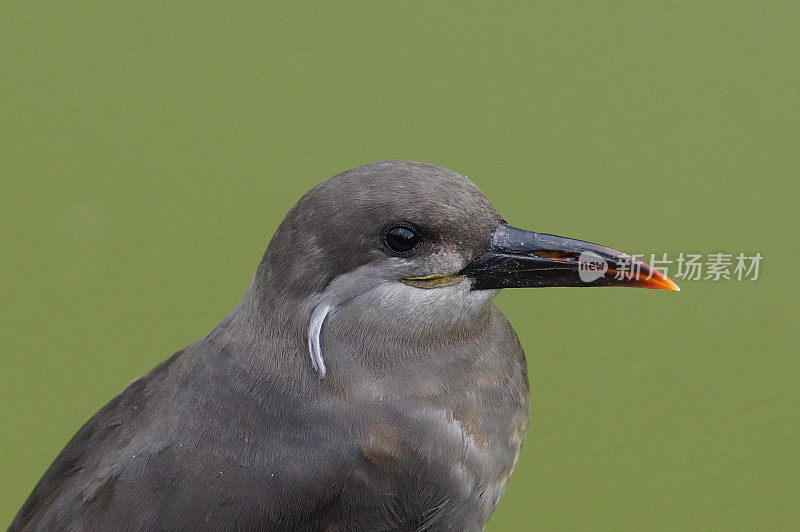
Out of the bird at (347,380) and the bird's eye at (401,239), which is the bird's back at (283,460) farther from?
the bird's eye at (401,239)

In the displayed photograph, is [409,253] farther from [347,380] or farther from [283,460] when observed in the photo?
[283,460]

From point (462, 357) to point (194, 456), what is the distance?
744mm

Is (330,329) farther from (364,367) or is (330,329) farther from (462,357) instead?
(462,357)

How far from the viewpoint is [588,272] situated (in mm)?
2291

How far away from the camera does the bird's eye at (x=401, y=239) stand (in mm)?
2213

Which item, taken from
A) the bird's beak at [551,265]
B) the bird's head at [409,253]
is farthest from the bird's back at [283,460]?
the bird's beak at [551,265]

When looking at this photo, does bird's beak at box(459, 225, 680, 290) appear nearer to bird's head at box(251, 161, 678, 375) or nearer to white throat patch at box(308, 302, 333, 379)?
bird's head at box(251, 161, 678, 375)

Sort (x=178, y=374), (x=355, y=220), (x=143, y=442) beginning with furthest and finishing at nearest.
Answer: (x=178, y=374) → (x=143, y=442) → (x=355, y=220)

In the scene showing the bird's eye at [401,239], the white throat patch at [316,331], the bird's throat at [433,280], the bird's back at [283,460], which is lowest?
the bird's back at [283,460]

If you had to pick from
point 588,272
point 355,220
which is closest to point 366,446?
point 355,220

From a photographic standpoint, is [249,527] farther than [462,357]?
No

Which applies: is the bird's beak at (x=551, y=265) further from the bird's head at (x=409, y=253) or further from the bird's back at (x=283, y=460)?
the bird's back at (x=283, y=460)

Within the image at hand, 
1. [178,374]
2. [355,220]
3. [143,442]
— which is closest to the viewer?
[355,220]

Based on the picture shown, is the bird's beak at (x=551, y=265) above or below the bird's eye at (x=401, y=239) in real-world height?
below
